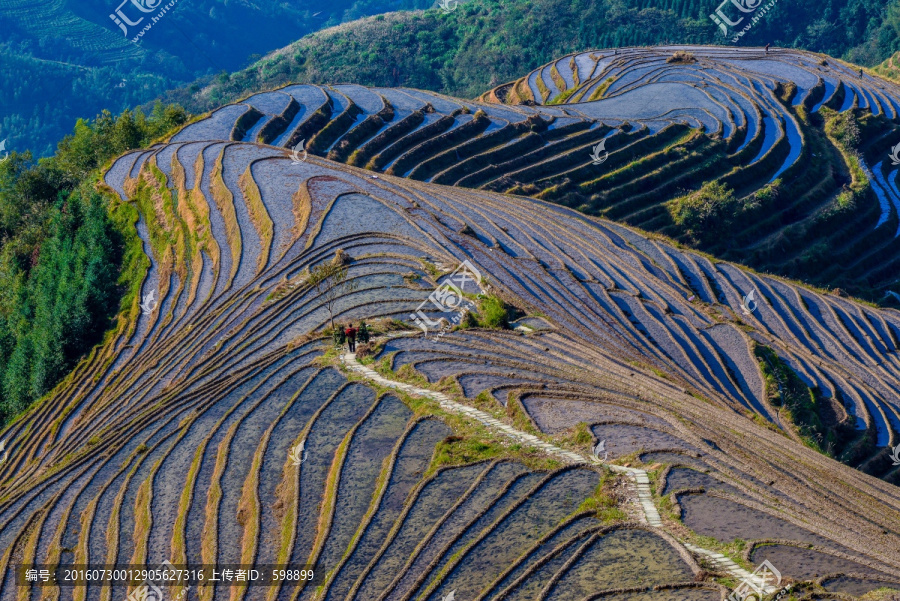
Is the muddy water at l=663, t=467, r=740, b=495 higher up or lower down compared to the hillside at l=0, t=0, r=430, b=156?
lower down

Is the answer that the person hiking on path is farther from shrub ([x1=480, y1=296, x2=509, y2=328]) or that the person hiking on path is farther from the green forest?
the green forest

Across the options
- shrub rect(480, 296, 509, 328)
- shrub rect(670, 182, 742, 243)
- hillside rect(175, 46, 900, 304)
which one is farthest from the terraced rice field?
shrub rect(670, 182, 742, 243)

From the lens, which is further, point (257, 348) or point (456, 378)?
point (257, 348)

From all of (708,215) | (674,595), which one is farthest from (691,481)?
(708,215)

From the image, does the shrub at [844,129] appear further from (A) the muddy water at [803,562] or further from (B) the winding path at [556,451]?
(A) the muddy water at [803,562]

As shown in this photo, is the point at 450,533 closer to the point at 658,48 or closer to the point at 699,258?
the point at 699,258

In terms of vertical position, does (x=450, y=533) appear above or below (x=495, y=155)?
below

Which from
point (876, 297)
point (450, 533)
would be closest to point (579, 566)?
point (450, 533)
